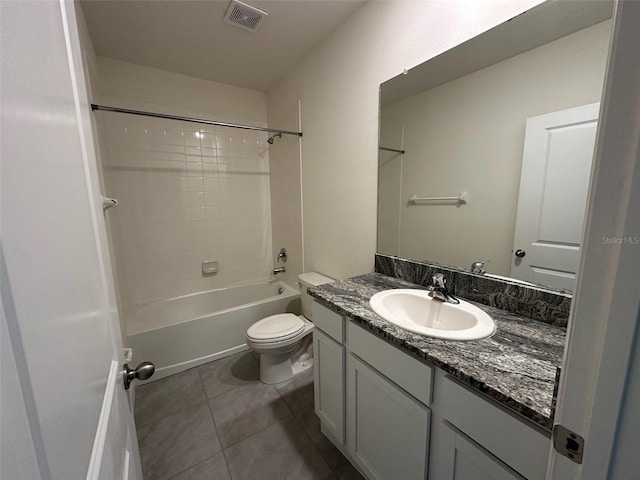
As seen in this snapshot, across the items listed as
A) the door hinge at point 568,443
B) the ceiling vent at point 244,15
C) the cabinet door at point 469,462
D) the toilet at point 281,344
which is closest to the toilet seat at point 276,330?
the toilet at point 281,344

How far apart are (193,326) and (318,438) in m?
1.27

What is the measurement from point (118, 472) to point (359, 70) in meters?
2.00

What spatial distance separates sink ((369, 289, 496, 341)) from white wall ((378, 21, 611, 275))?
26cm

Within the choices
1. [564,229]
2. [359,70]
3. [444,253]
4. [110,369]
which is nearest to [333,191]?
[359,70]

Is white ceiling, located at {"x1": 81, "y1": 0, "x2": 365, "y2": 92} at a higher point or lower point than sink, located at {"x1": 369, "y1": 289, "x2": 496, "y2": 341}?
higher

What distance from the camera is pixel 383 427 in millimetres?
1026

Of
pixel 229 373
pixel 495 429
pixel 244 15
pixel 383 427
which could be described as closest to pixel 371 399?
pixel 383 427

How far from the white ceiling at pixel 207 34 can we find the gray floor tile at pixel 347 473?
2555 millimetres

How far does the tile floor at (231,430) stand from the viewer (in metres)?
1.29

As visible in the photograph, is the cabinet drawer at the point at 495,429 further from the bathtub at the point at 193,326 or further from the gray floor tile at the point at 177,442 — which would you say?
the bathtub at the point at 193,326

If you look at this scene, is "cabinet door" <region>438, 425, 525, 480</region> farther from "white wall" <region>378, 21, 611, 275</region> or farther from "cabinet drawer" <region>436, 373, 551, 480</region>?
"white wall" <region>378, 21, 611, 275</region>

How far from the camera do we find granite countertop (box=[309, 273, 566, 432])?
610mm

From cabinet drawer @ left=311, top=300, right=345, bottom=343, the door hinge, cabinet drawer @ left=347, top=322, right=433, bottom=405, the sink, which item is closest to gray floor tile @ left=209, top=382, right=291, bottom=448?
cabinet drawer @ left=311, top=300, right=345, bottom=343

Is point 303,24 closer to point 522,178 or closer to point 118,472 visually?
point 522,178
